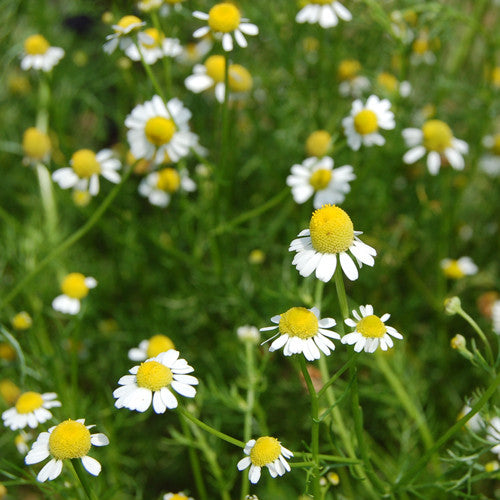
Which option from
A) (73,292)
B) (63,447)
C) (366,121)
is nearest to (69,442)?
(63,447)

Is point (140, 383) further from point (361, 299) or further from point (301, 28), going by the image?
point (301, 28)

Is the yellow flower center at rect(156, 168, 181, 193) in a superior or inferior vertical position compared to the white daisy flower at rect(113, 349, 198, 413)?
inferior

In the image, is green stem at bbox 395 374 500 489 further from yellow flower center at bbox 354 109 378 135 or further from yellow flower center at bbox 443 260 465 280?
yellow flower center at bbox 443 260 465 280

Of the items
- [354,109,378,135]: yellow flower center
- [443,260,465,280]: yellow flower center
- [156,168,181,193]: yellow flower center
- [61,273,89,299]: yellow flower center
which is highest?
[354,109,378,135]: yellow flower center

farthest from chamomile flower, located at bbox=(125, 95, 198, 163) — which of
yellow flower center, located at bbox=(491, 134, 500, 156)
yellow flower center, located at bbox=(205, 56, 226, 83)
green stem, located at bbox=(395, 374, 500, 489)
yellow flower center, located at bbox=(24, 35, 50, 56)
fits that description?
→ yellow flower center, located at bbox=(491, 134, 500, 156)

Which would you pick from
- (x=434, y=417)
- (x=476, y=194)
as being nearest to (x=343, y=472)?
(x=434, y=417)

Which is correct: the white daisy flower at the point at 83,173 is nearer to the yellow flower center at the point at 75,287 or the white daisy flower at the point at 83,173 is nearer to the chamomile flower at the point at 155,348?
the yellow flower center at the point at 75,287

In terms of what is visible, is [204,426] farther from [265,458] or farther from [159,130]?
[159,130]
